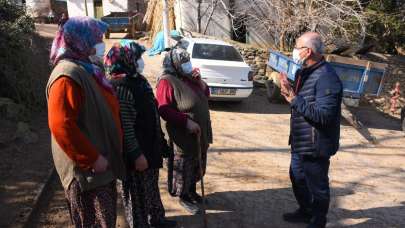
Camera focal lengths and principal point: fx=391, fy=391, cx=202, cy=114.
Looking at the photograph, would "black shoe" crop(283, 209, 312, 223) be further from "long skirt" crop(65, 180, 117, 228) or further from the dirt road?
"long skirt" crop(65, 180, 117, 228)

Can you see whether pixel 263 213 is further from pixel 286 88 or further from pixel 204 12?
pixel 204 12

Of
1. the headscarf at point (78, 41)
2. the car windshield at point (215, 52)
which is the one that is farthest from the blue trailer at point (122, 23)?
the headscarf at point (78, 41)

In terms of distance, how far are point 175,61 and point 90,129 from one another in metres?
1.54

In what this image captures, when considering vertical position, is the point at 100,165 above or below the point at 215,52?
above

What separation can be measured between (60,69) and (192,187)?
2.43 metres

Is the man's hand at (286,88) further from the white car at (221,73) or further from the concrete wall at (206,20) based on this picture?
the concrete wall at (206,20)

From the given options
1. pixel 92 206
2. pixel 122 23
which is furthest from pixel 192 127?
Result: pixel 122 23

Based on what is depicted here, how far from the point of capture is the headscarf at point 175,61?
147 inches

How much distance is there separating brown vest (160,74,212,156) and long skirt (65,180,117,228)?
1313 millimetres

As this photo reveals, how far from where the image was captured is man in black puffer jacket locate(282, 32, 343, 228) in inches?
129

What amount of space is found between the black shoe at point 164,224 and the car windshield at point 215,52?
241 inches

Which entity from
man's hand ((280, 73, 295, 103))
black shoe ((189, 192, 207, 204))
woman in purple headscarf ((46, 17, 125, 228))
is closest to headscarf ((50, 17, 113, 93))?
woman in purple headscarf ((46, 17, 125, 228))

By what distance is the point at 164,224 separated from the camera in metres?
3.78

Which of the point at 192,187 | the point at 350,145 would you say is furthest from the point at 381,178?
the point at 192,187
